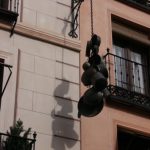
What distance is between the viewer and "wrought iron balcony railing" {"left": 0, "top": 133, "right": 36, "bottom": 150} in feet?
33.3

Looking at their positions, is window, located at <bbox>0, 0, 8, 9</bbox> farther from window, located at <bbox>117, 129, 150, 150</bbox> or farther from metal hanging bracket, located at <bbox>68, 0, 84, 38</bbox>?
window, located at <bbox>117, 129, 150, 150</bbox>

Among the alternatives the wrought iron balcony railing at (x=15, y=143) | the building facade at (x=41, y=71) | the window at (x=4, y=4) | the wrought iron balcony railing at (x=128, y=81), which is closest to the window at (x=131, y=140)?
the wrought iron balcony railing at (x=128, y=81)

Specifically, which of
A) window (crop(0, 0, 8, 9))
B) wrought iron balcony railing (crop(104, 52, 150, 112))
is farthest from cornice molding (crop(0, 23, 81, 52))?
wrought iron balcony railing (crop(104, 52, 150, 112))

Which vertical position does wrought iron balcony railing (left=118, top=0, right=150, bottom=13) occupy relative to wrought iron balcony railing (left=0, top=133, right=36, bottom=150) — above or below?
above

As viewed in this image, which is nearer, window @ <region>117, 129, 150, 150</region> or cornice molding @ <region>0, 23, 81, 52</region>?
cornice molding @ <region>0, 23, 81, 52</region>

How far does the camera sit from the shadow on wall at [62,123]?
11.2m

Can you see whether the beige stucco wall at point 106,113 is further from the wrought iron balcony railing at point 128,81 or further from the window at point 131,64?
the window at point 131,64

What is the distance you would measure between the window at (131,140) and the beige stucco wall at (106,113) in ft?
0.52

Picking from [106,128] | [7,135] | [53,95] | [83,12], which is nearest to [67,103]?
[53,95]

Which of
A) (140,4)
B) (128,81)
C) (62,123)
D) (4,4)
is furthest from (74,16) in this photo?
(62,123)

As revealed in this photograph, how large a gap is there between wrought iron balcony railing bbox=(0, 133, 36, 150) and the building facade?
1.29ft

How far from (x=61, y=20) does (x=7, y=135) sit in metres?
3.75

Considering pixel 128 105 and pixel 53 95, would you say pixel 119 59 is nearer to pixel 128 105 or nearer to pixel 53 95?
pixel 128 105

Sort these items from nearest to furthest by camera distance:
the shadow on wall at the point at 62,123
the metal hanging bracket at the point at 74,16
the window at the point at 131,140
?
1. the shadow on wall at the point at 62,123
2. the window at the point at 131,140
3. the metal hanging bracket at the point at 74,16
